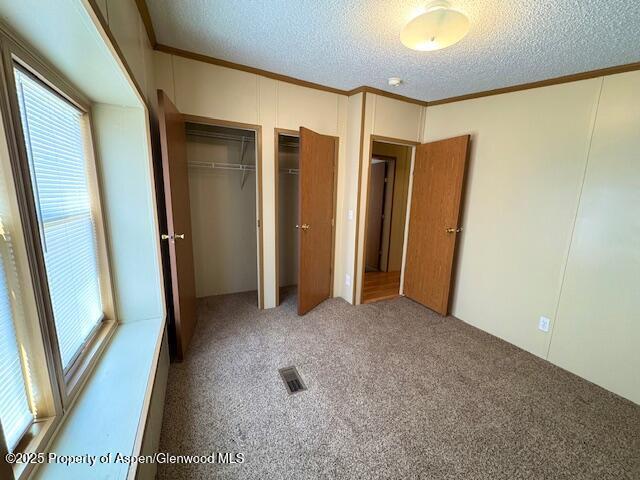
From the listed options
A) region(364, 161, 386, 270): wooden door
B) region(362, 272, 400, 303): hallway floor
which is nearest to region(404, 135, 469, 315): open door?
region(362, 272, 400, 303): hallway floor

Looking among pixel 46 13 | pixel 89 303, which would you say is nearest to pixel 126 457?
pixel 89 303

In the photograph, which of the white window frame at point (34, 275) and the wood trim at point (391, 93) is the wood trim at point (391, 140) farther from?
the white window frame at point (34, 275)

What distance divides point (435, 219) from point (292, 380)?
2225 mm

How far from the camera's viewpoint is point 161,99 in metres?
1.67

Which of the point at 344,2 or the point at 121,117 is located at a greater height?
the point at 344,2

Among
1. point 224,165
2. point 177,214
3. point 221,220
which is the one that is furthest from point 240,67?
point 221,220

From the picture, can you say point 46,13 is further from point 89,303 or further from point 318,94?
point 318,94

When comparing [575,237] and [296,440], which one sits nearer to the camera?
[296,440]

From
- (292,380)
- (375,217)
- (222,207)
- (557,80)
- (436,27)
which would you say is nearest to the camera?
(436,27)

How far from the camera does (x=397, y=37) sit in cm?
174

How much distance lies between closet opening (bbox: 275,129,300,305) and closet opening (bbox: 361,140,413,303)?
1.22 metres

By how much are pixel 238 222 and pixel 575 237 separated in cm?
326

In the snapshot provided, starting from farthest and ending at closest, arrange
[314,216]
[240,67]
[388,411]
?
[314,216]
[240,67]
[388,411]

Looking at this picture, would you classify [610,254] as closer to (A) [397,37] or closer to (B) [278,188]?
(A) [397,37]
